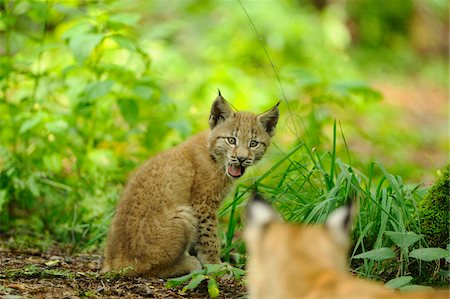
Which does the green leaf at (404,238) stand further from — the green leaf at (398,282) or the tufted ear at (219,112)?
the tufted ear at (219,112)

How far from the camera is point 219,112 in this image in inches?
272

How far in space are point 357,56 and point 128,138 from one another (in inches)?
487

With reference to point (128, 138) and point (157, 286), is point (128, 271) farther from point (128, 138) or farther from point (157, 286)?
point (128, 138)

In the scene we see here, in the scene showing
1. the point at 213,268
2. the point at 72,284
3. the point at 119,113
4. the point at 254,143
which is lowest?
the point at 72,284

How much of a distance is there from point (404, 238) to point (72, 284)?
2.62 m

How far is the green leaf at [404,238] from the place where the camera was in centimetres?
530

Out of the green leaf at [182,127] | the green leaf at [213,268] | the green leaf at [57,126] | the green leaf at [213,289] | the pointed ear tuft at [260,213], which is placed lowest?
the green leaf at [213,289]

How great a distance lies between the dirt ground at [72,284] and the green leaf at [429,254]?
134 cm

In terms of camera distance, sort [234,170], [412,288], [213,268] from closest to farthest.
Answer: [412,288], [213,268], [234,170]

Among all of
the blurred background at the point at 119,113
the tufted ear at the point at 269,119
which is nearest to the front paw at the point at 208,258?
the blurred background at the point at 119,113

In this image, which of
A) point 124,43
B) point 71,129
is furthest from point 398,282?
point 71,129

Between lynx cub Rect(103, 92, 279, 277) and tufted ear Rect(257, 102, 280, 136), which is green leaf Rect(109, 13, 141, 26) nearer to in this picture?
lynx cub Rect(103, 92, 279, 277)

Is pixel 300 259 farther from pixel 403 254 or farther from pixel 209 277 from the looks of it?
pixel 403 254

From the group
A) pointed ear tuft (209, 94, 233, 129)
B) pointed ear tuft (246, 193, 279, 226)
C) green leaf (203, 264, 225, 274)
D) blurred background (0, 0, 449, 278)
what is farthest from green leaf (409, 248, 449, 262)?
pointed ear tuft (209, 94, 233, 129)
